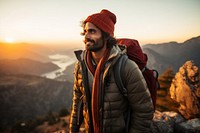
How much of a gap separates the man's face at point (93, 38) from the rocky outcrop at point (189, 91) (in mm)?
11385

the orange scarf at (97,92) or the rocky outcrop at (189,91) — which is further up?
the orange scarf at (97,92)

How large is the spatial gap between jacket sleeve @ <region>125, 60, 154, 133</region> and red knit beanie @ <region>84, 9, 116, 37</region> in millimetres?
565

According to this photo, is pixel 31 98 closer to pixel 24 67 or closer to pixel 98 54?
pixel 98 54

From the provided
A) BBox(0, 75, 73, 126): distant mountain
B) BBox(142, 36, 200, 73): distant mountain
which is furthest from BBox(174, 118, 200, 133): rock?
BBox(142, 36, 200, 73): distant mountain

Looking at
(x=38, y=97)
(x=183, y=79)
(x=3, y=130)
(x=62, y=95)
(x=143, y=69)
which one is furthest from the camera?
(x=62, y=95)

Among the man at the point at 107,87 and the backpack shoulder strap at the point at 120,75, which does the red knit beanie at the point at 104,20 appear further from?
the backpack shoulder strap at the point at 120,75

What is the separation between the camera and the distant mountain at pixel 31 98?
121 ft

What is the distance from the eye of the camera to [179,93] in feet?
42.8

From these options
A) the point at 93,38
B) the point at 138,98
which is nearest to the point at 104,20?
the point at 93,38

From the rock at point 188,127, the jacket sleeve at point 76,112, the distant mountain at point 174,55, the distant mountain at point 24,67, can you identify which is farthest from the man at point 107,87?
the distant mountain at point 24,67

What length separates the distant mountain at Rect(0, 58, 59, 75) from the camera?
88375 mm

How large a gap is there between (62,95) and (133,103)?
53867 millimetres

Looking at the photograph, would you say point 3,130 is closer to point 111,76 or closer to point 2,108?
point 111,76

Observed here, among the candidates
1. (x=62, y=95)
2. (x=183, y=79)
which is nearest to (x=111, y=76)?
(x=183, y=79)
